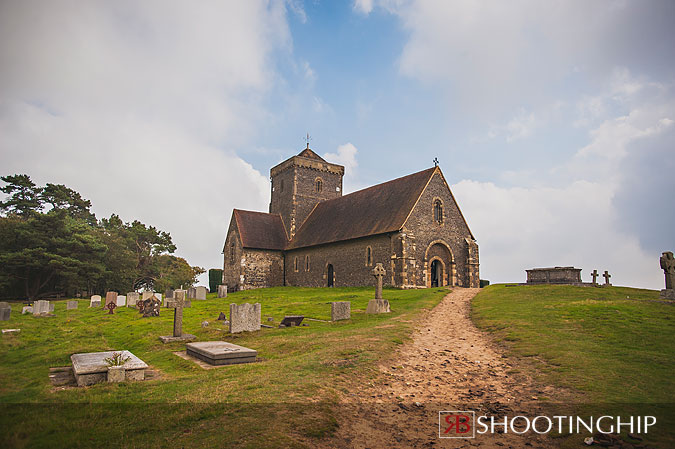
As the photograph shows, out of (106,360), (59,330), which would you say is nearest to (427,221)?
(59,330)

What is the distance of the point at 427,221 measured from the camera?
2920 centimetres

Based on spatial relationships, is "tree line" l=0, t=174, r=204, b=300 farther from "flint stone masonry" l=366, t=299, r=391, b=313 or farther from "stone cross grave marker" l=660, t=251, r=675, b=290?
"stone cross grave marker" l=660, t=251, r=675, b=290

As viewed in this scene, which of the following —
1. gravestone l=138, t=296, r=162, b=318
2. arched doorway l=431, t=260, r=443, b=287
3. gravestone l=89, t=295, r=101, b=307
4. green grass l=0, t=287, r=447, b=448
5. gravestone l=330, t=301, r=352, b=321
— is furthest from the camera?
arched doorway l=431, t=260, r=443, b=287

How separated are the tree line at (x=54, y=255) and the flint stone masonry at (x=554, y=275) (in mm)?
36065

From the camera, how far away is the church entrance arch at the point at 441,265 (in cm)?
2964

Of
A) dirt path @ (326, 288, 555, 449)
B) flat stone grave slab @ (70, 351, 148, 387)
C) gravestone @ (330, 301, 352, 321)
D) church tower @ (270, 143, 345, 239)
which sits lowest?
dirt path @ (326, 288, 555, 449)

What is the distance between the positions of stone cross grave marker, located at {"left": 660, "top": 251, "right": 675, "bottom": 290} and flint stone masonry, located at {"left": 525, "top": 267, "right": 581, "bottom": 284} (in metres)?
7.14

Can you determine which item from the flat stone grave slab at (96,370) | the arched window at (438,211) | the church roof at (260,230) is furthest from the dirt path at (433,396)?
Answer: the church roof at (260,230)

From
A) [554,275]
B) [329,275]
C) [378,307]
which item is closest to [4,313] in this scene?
[378,307]

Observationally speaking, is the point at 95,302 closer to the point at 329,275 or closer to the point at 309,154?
the point at 329,275

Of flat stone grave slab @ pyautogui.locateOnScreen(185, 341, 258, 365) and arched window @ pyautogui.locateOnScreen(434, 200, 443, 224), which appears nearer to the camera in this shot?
flat stone grave slab @ pyautogui.locateOnScreen(185, 341, 258, 365)

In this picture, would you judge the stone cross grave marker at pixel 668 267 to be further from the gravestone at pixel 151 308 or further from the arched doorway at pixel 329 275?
the gravestone at pixel 151 308

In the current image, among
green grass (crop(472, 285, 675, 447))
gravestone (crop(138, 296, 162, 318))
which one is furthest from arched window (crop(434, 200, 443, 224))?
gravestone (crop(138, 296, 162, 318))

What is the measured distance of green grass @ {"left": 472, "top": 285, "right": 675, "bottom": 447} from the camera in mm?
6539
